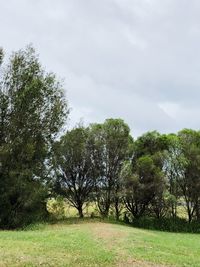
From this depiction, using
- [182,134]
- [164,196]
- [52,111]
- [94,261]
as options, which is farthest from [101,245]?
[182,134]

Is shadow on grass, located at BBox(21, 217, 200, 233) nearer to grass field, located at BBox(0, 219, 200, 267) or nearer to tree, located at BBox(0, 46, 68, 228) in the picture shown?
tree, located at BBox(0, 46, 68, 228)

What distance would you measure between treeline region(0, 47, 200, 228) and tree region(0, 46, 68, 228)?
0.07 metres

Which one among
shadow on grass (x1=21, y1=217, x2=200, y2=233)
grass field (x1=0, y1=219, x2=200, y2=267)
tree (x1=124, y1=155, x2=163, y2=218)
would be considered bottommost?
grass field (x1=0, y1=219, x2=200, y2=267)

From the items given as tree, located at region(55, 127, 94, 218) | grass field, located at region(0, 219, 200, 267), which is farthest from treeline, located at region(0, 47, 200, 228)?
grass field, located at region(0, 219, 200, 267)

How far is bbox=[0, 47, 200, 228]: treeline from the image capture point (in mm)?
33531

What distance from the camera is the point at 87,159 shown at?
41.1m

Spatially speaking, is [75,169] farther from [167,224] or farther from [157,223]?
[167,224]

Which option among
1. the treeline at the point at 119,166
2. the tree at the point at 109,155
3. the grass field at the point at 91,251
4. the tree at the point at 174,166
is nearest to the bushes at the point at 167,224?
the treeline at the point at 119,166

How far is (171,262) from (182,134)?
79.7ft

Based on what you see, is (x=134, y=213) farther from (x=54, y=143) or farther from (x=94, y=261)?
(x=94, y=261)

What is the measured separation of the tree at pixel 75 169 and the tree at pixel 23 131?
5.56 metres

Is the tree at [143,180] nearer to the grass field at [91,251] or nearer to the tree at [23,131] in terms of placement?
the tree at [23,131]

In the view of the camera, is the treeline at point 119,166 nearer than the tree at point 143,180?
No

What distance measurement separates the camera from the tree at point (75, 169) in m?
40.7
